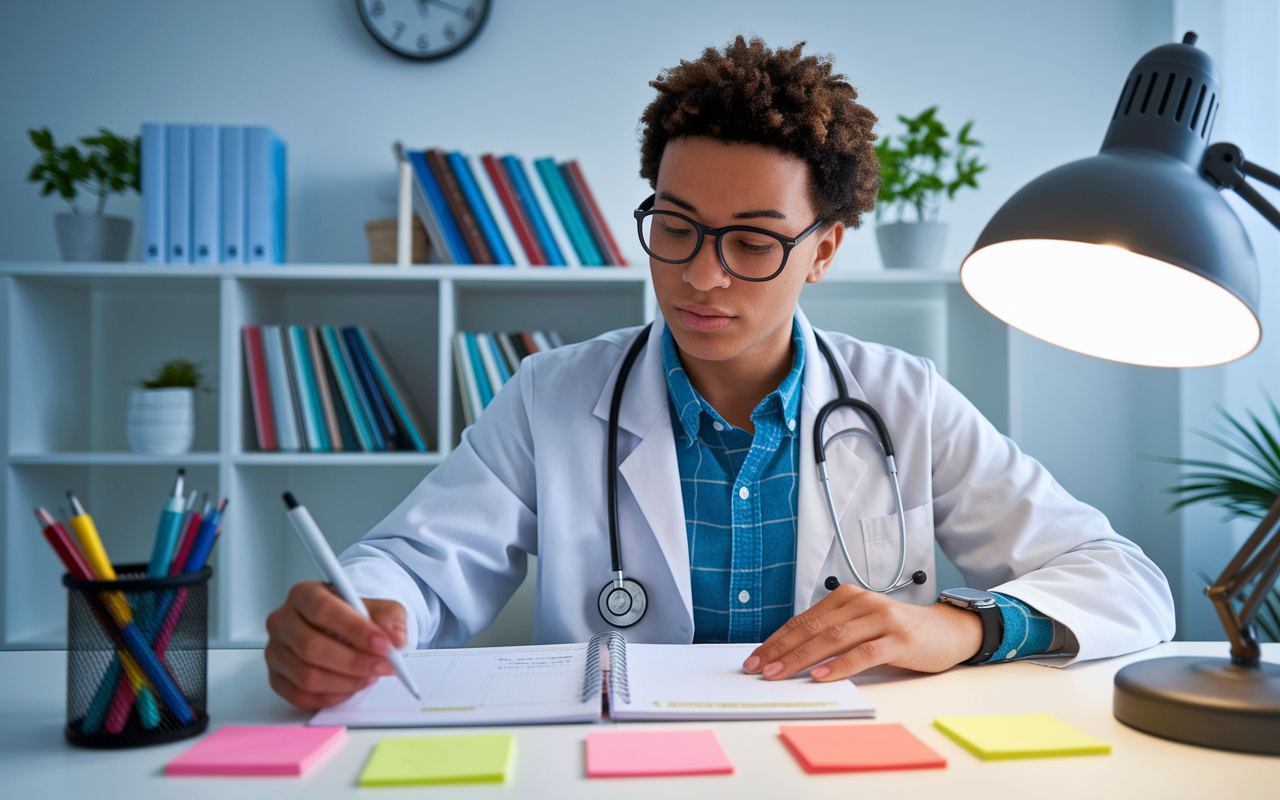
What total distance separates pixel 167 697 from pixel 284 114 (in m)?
2.04

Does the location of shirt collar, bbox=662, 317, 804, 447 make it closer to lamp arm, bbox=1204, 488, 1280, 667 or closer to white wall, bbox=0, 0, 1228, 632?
lamp arm, bbox=1204, 488, 1280, 667

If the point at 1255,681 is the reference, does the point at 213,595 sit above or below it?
below

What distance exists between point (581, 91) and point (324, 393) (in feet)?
3.64

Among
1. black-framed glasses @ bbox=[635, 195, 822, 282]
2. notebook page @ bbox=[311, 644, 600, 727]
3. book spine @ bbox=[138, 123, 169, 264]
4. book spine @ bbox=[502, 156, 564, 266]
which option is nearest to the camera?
notebook page @ bbox=[311, 644, 600, 727]

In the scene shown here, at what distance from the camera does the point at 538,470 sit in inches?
48.4

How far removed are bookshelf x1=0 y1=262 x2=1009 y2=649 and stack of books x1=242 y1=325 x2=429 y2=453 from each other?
50mm

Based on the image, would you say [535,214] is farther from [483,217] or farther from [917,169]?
[917,169]

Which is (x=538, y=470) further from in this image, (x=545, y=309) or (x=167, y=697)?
(x=545, y=309)

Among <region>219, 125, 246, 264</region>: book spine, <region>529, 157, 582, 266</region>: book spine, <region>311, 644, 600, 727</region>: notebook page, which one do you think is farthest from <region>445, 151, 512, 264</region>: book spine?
<region>311, 644, 600, 727</region>: notebook page

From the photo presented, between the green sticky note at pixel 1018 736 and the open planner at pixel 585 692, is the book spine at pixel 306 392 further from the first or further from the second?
the green sticky note at pixel 1018 736

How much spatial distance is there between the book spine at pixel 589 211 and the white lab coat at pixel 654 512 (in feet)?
2.58

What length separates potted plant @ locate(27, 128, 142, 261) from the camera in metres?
2.01

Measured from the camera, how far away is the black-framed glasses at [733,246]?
109 cm

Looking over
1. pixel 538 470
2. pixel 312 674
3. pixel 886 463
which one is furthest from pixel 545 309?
pixel 312 674
